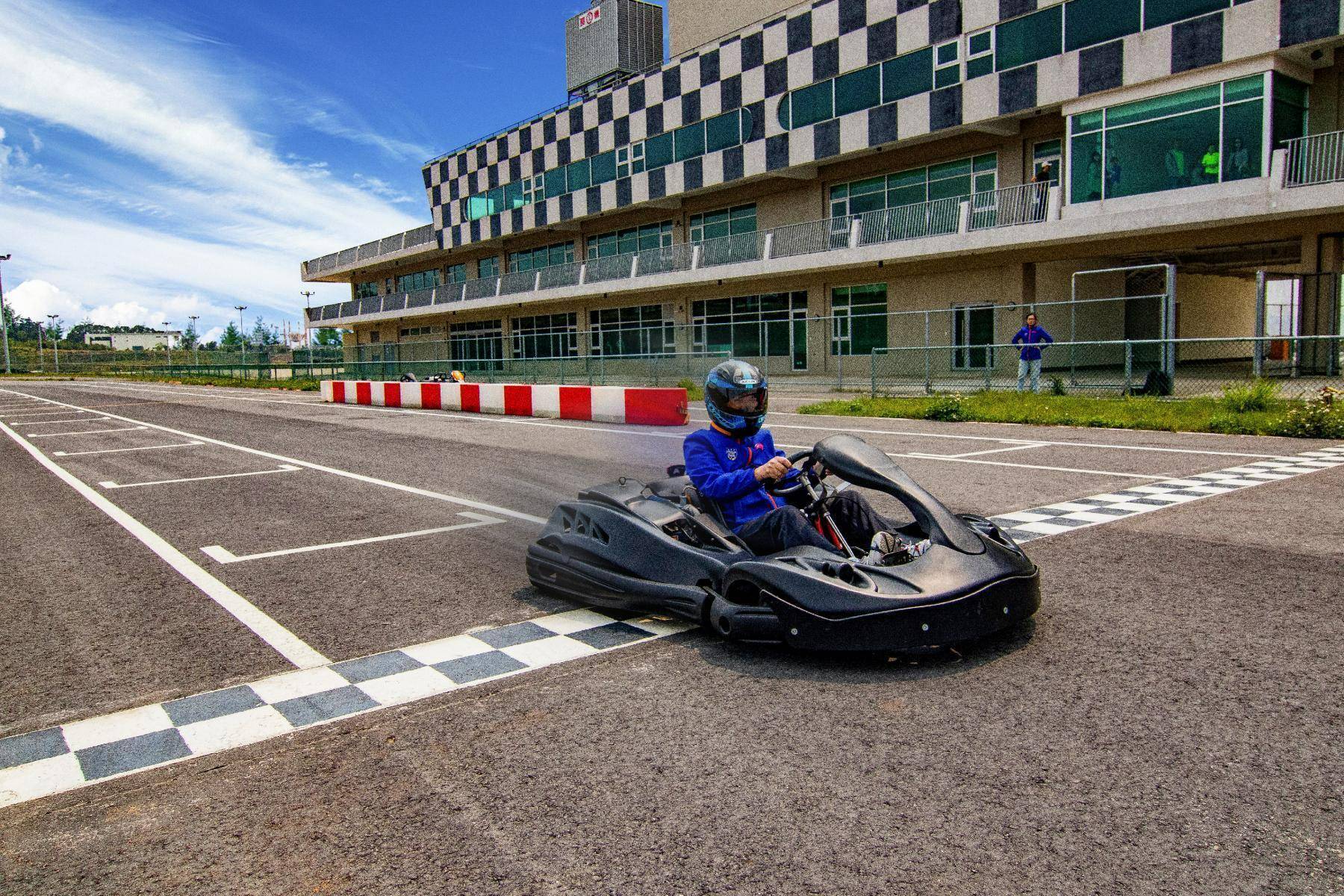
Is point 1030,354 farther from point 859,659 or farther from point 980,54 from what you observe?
point 859,659

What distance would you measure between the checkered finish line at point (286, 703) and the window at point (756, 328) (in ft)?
84.0

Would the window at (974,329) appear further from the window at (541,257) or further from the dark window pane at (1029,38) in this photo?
the window at (541,257)

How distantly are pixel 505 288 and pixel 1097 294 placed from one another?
26.1m

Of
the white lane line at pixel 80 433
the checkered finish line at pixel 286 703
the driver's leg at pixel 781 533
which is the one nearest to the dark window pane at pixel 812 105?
the white lane line at pixel 80 433

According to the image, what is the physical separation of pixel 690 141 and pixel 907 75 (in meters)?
9.71

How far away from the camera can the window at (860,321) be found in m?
28.7

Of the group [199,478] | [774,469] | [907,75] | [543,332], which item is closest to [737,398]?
[774,469]

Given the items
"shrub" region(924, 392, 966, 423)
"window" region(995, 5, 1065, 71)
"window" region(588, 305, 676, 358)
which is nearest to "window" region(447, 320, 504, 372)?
"window" region(588, 305, 676, 358)

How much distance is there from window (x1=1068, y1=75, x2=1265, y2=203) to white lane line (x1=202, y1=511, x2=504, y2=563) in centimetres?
1990

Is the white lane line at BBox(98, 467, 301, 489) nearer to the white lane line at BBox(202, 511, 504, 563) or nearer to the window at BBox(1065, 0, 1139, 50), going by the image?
the white lane line at BBox(202, 511, 504, 563)

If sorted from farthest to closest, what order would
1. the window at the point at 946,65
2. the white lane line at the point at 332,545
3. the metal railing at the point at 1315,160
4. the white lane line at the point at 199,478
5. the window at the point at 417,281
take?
the window at the point at 417,281 → the window at the point at 946,65 → the metal railing at the point at 1315,160 → the white lane line at the point at 199,478 → the white lane line at the point at 332,545

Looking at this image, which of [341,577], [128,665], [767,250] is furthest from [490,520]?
[767,250]

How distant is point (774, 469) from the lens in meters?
4.02

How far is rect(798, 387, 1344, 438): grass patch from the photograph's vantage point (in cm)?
1175
